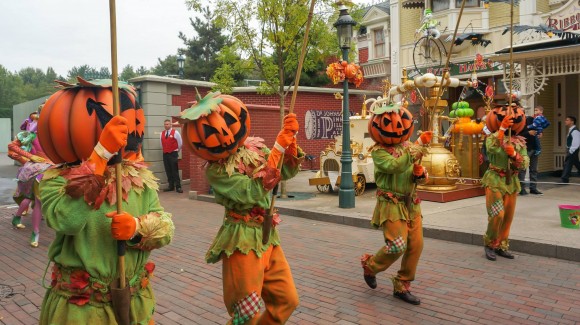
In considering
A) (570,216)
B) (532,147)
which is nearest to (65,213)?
(570,216)

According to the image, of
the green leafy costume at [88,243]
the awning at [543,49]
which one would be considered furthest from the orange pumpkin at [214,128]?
the awning at [543,49]

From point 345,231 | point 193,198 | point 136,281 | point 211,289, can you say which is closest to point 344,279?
point 211,289

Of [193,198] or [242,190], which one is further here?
[193,198]

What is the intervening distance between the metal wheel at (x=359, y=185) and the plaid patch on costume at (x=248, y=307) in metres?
8.56

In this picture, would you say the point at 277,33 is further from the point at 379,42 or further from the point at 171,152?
the point at 379,42

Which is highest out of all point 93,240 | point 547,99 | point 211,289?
point 547,99

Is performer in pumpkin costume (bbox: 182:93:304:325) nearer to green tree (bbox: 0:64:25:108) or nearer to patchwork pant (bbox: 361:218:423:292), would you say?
patchwork pant (bbox: 361:218:423:292)

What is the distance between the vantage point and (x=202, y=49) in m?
36.6

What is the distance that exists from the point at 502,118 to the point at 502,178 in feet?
2.57

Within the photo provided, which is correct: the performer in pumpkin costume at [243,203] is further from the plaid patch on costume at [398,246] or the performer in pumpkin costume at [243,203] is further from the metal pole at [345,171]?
the metal pole at [345,171]

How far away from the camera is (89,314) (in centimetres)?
244

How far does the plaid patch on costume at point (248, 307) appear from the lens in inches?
125

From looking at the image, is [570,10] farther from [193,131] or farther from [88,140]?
[88,140]

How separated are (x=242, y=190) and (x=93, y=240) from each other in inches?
38.8
